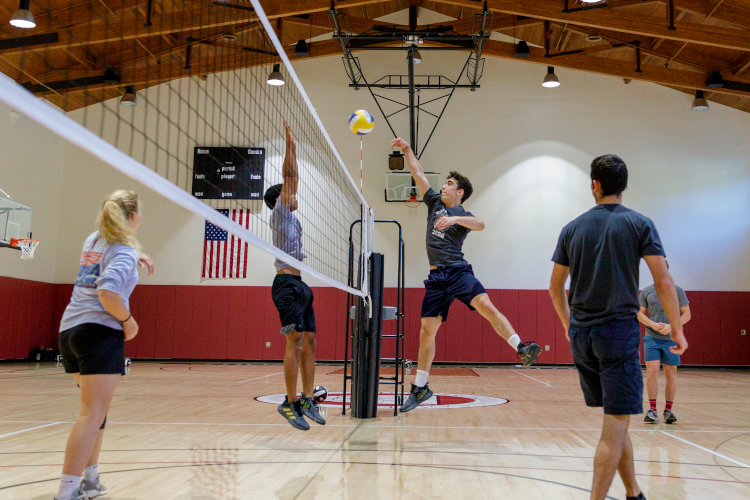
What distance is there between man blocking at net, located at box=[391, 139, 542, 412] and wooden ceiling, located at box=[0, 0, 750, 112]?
6137 mm

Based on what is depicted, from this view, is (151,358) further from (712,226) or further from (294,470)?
(712,226)

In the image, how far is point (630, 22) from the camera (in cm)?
1095

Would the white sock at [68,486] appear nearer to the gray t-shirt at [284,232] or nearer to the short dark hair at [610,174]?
the gray t-shirt at [284,232]

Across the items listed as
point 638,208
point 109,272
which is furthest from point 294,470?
point 638,208

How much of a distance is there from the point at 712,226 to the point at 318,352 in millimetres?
10012

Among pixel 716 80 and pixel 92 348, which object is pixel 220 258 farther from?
pixel 92 348

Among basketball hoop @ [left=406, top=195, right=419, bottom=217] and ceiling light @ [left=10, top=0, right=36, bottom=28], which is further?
basketball hoop @ [left=406, top=195, right=419, bottom=217]

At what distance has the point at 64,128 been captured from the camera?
59.0 inches

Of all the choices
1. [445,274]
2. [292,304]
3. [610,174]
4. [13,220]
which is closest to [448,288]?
[445,274]

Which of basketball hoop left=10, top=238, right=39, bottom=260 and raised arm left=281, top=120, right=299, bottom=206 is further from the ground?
basketball hoop left=10, top=238, right=39, bottom=260

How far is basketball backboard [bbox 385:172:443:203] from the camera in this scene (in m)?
14.3

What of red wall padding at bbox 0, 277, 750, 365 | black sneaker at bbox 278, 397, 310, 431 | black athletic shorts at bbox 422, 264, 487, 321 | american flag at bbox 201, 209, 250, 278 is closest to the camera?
black sneaker at bbox 278, 397, 310, 431

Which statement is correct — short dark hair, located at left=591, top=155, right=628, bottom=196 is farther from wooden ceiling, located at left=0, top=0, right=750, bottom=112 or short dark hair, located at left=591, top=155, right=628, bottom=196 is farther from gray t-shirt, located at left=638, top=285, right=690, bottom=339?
wooden ceiling, located at left=0, top=0, right=750, bottom=112

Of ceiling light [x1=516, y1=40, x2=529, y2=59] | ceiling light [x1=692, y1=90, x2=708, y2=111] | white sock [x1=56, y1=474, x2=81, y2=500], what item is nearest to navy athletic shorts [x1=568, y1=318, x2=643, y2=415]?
white sock [x1=56, y1=474, x2=81, y2=500]
